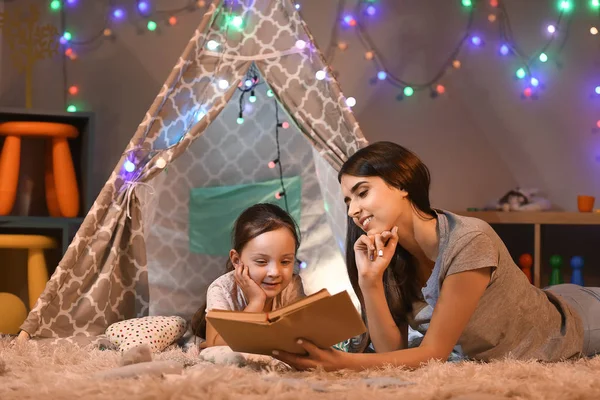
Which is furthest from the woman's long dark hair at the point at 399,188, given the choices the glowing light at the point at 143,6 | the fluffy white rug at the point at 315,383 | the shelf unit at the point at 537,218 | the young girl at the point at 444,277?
the glowing light at the point at 143,6

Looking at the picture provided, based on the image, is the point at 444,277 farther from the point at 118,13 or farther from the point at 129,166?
the point at 118,13

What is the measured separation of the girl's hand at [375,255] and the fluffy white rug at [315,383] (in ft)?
0.97

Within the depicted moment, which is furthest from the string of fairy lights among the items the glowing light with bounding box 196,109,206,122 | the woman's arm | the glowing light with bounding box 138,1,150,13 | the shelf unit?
the woman's arm

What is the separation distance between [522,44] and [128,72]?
2.17m

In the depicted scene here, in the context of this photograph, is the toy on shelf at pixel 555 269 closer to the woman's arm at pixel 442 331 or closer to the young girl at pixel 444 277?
the young girl at pixel 444 277

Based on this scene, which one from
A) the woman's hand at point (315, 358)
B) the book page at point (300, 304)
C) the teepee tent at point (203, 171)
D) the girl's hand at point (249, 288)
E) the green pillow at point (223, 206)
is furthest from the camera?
the green pillow at point (223, 206)

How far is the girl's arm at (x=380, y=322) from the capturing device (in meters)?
2.16

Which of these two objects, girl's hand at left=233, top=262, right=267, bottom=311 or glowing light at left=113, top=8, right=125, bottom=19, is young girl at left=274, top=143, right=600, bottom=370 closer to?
girl's hand at left=233, top=262, right=267, bottom=311

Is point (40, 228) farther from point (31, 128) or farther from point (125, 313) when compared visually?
point (125, 313)

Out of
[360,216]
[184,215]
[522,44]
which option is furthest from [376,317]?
[522,44]

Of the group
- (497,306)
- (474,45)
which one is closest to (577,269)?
(474,45)

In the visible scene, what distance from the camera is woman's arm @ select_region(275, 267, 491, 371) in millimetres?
1927

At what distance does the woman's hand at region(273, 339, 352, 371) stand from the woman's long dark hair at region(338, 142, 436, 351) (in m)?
0.43

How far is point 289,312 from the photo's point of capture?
1.72 m
